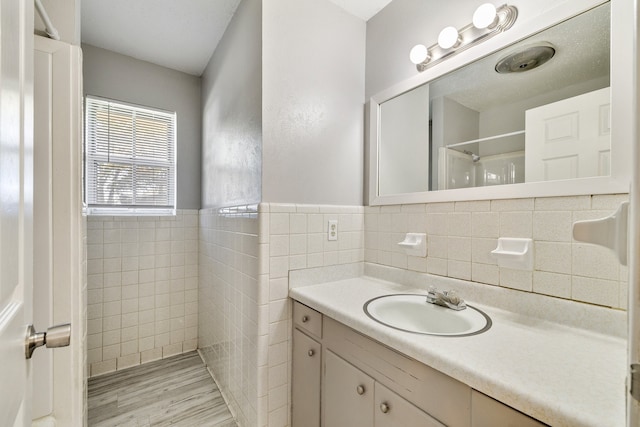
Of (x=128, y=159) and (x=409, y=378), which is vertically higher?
(x=128, y=159)

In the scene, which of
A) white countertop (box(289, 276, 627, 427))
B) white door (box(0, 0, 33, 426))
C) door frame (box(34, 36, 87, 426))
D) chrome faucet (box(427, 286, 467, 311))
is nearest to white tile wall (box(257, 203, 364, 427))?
white countertop (box(289, 276, 627, 427))

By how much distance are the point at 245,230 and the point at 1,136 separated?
116cm

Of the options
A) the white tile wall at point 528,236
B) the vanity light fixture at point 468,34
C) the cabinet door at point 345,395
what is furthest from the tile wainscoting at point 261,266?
the vanity light fixture at point 468,34

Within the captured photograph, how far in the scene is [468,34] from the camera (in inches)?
48.9

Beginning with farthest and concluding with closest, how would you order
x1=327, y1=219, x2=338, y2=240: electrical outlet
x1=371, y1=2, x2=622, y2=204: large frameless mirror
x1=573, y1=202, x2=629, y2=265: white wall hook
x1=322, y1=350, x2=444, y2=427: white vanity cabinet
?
x1=327, y1=219, x2=338, y2=240: electrical outlet → x1=371, y1=2, x2=622, y2=204: large frameless mirror → x1=322, y1=350, x2=444, y2=427: white vanity cabinet → x1=573, y1=202, x2=629, y2=265: white wall hook

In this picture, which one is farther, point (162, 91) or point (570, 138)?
point (162, 91)

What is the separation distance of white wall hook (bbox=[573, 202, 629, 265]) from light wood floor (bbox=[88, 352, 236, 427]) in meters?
1.98

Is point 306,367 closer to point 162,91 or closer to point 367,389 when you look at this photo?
point 367,389

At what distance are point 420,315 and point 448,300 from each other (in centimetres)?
17

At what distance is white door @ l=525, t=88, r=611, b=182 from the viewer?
0.91m

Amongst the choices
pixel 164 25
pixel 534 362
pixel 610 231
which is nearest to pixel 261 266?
pixel 534 362

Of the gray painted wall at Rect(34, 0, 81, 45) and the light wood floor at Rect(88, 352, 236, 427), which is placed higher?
the gray painted wall at Rect(34, 0, 81, 45)

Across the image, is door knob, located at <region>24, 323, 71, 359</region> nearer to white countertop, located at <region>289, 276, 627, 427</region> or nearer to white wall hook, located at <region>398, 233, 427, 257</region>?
white countertop, located at <region>289, 276, 627, 427</region>

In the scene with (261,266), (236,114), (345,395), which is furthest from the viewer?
(236,114)
